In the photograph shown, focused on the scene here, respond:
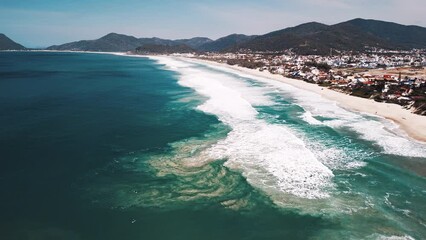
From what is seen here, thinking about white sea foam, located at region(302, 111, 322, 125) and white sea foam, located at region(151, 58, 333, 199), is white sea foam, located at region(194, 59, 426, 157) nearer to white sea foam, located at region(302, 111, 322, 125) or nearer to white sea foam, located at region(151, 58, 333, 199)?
white sea foam, located at region(302, 111, 322, 125)

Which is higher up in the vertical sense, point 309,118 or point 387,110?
point 309,118

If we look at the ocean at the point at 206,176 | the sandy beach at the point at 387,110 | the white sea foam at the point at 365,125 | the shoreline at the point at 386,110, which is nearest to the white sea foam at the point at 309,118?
the white sea foam at the point at 365,125

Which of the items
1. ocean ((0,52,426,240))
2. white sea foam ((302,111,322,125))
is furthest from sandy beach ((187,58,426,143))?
white sea foam ((302,111,322,125))

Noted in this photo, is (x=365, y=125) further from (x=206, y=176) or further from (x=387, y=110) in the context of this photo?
(x=206, y=176)

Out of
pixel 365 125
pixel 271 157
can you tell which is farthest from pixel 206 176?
pixel 365 125

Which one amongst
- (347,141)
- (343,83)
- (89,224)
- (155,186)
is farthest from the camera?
(343,83)

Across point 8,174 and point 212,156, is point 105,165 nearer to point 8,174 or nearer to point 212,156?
point 8,174

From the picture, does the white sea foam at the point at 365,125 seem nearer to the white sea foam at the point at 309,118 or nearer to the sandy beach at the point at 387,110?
the white sea foam at the point at 309,118

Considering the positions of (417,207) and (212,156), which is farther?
(212,156)

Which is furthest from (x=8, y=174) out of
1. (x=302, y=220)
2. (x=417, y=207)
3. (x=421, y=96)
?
(x=421, y=96)
